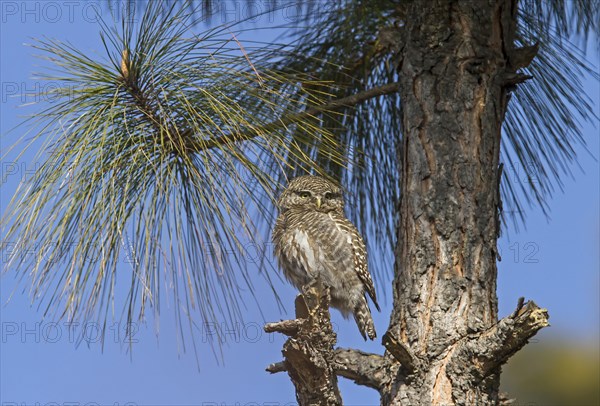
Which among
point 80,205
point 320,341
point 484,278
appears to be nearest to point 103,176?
point 80,205

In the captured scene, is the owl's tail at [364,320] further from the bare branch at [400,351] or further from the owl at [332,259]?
the bare branch at [400,351]

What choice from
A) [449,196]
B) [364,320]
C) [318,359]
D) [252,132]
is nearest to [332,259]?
[364,320]

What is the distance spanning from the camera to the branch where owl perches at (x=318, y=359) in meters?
2.73

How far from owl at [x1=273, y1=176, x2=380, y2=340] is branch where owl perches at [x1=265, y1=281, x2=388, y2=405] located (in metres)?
1.07

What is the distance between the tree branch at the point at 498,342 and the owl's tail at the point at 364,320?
1.31 meters

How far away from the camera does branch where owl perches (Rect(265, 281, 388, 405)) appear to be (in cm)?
273

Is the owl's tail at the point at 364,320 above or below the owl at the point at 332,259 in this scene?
below

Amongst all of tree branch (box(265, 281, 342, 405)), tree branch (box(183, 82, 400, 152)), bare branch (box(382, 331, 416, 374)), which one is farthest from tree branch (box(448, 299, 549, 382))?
tree branch (box(183, 82, 400, 152))

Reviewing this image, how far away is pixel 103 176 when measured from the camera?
2977 millimetres

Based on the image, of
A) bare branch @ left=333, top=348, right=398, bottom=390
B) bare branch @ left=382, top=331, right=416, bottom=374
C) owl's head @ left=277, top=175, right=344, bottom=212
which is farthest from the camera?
owl's head @ left=277, top=175, right=344, bottom=212

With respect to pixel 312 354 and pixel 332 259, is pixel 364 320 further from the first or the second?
pixel 312 354

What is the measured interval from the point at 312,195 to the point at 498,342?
1774 mm

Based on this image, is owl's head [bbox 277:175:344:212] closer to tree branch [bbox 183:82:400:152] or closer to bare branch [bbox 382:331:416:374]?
tree branch [bbox 183:82:400:152]

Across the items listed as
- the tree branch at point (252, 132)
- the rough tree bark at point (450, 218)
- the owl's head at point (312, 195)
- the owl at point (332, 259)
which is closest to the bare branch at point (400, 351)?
the rough tree bark at point (450, 218)
